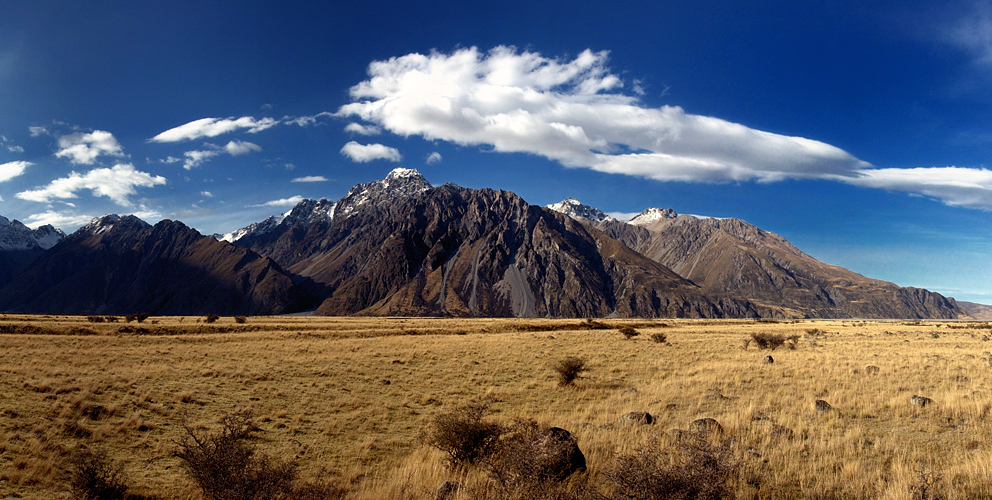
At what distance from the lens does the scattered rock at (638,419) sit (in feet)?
45.9

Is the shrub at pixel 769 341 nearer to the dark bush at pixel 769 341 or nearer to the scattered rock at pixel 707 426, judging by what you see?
the dark bush at pixel 769 341

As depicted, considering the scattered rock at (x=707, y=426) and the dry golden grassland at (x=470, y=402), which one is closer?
A: the dry golden grassland at (x=470, y=402)

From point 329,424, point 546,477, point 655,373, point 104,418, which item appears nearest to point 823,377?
point 655,373

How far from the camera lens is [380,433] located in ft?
49.9

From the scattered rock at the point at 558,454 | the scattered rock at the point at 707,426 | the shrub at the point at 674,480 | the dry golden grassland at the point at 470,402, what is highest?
the shrub at the point at 674,480

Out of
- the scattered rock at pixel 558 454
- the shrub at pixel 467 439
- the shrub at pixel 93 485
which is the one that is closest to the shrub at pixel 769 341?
the scattered rock at pixel 558 454

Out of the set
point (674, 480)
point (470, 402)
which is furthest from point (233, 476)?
point (470, 402)

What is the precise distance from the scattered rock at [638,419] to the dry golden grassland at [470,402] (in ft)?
1.08

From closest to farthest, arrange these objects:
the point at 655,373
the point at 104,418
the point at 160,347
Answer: the point at 104,418, the point at 655,373, the point at 160,347

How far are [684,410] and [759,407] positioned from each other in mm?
2513

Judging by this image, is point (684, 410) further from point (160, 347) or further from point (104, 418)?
point (160, 347)

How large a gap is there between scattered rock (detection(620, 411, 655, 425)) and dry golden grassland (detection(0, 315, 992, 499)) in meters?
0.33

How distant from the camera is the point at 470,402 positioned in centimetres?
1903

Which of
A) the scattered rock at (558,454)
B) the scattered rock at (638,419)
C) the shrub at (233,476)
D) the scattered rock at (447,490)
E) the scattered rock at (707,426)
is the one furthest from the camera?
the scattered rock at (638,419)
